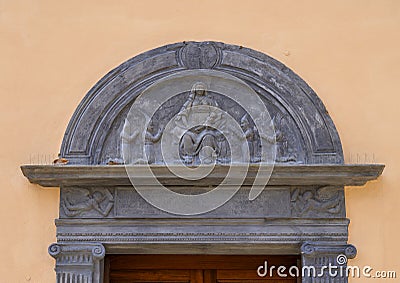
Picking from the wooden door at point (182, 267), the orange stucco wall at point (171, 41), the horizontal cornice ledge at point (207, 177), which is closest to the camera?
the horizontal cornice ledge at point (207, 177)

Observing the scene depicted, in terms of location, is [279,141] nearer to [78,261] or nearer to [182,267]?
[182,267]

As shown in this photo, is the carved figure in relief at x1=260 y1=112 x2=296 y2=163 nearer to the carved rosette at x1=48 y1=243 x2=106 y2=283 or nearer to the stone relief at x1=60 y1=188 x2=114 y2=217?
the stone relief at x1=60 y1=188 x2=114 y2=217

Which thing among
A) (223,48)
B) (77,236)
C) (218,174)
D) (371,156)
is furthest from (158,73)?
(371,156)

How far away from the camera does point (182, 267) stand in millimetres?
5305

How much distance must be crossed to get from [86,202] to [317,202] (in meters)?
1.52

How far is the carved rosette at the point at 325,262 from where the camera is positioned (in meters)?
4.92

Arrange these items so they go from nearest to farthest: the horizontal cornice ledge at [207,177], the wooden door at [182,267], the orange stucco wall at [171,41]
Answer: the horizontal cornice ledge at [207,177], the orange stucco wall at [171,41], the wooden door at [182,267]

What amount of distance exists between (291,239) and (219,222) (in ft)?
1.58

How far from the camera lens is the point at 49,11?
5.41 m

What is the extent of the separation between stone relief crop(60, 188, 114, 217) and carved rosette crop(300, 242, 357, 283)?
1312 mm
